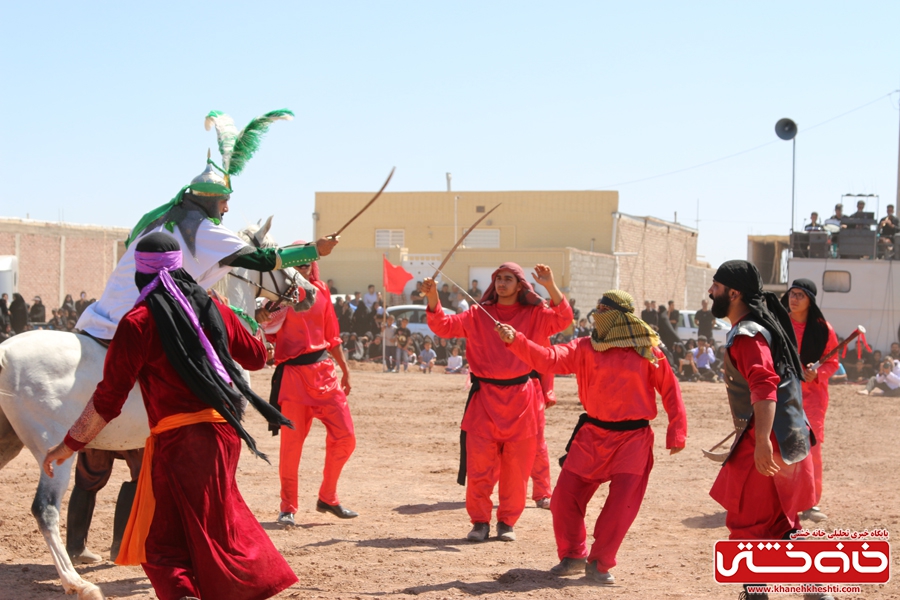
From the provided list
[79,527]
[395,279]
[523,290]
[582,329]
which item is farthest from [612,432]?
[582,329]

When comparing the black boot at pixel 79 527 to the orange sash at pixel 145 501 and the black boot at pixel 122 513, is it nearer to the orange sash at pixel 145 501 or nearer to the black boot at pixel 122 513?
the black boot at pixel 122 513

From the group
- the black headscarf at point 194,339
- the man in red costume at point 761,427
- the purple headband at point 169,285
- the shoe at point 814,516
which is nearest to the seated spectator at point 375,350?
the shoe at point 814,516

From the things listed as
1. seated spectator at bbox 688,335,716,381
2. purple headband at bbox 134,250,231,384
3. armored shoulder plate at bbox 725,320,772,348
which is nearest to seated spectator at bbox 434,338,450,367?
seated spectator at bbox 688,335,716,381

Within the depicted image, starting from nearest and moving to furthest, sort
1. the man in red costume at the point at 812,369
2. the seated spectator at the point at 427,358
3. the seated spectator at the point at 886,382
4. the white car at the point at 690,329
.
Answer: the man in red costume at the point at 812,369, the seated spectator at the point at 886,382, the seated spectator at the point at 427,358, the white car at the point at 690,329

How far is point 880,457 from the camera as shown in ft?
34.5

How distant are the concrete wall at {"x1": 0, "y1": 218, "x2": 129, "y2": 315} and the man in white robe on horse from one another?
91.5 feet

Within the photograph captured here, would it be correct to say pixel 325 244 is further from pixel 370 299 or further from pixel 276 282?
pixel 370 299

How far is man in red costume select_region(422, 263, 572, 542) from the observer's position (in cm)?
659

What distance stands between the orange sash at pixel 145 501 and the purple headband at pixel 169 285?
7.7 inches

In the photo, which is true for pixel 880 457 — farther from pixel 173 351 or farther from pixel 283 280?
pixel 173 351

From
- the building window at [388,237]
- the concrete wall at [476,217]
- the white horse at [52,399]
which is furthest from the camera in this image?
the building window at [388,237]

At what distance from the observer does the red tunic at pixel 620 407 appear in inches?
219

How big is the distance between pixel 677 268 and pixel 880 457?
34.0m

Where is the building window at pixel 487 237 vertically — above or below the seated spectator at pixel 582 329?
above
